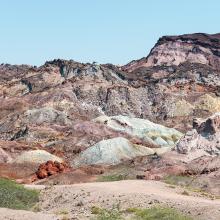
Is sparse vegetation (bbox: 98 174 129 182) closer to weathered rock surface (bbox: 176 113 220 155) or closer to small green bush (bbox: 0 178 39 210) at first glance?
weathered rock surface (bbox: 176 113 220 155)

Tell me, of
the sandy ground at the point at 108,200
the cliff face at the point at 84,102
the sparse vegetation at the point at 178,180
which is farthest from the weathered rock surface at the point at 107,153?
the sandy ground at the point at 108,200

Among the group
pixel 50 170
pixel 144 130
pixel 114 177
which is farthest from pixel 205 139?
pixel 144 130

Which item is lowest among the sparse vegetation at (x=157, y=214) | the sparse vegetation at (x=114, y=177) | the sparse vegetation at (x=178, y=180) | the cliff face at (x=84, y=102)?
the sparse vegetation at (x=178, y=180)

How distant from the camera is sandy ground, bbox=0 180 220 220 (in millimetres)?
25484

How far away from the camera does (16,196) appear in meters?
31.0

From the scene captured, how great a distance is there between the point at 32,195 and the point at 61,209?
3158mm

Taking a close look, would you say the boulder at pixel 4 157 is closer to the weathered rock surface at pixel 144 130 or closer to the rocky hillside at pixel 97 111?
the rocky hillside at pixel 97 111

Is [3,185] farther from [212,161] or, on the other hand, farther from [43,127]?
[43,127]

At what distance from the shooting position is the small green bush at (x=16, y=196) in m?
29.5

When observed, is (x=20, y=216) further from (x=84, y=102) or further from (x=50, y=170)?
(x=84, y=102)

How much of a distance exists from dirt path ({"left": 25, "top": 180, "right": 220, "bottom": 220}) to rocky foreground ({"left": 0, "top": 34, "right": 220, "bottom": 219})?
6768 millimetres

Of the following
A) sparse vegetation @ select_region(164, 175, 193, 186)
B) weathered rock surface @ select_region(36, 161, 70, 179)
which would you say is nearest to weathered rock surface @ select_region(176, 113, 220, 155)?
sparse vegetation @ select_region(164, 175, 193, 186)

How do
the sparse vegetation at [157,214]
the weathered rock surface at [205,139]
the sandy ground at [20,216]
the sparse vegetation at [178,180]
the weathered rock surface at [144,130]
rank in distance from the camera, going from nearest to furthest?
the sandy ground at [20,216], the sparse vegetation at [157,214], the sparse vegetation at [178,180], the weathered rock surface at [205,139], the weathered rock surface at [144,130]

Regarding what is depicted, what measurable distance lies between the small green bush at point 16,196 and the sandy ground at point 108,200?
0.53 metres
